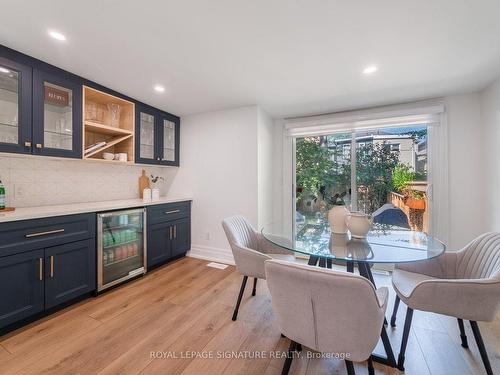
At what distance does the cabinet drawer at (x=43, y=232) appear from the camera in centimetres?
168

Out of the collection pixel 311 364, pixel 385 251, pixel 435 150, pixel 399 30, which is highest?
pixel 399 30

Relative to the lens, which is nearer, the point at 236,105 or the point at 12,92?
the point at 12,92

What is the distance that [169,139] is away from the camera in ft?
11.7

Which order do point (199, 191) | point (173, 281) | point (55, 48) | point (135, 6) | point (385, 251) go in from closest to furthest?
point (135, 6)
point (385, 251)
point (55, 48)
point (173, 281)
point (199, 191)

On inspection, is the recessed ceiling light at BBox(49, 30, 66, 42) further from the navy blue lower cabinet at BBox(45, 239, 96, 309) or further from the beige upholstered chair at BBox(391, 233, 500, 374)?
the beige upholstered chair at BBox(391, 233, 500, 374)

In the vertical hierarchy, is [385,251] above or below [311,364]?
above

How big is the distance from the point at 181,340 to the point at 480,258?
7.38 ft

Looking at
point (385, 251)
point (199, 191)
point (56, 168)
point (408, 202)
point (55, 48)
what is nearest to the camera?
point (385, 251)

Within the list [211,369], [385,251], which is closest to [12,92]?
[211,369]

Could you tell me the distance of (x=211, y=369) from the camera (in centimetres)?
143

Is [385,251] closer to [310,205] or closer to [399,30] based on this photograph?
[399,30]

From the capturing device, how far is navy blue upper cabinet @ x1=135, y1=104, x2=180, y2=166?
9.96ft

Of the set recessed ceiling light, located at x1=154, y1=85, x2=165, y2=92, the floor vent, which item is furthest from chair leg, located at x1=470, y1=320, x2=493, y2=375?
recessed ceiling light, located at x1=154, y1=85, x2=165, y2=92

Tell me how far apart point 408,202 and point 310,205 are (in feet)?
4.41
